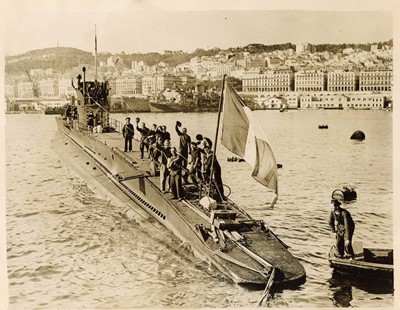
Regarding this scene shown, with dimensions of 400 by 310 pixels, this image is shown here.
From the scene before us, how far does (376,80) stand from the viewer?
205 inches

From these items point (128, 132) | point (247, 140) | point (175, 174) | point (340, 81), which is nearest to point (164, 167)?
point (175, 174)

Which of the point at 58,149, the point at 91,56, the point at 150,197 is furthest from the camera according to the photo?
the point at 58,149

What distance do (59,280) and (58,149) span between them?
10.9 feet

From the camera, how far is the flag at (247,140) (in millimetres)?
4383

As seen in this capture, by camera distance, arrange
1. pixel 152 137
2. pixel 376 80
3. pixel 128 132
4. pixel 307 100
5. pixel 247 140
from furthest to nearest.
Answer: pixel 128 132 < pixel 152 137 < pixel 307 100 < pixel 376 80 < pixel 247 140

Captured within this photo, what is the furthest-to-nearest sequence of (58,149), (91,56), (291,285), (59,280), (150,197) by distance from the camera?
(58,149)
(150,197)
(91,56)
(59,280)
(291,285)

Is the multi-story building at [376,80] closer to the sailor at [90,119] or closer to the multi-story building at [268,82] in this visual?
the multi-story building at [268,82]

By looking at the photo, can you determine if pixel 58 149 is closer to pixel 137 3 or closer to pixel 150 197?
pixel 150 197

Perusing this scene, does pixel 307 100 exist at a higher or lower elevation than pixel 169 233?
higher

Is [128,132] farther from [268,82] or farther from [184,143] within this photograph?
[268,82]

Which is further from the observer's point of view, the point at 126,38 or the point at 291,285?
the point at 126,38

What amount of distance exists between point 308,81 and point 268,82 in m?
0.51

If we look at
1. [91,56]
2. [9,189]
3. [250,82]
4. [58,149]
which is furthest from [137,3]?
[58,149]

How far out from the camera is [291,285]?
423 centimetres
